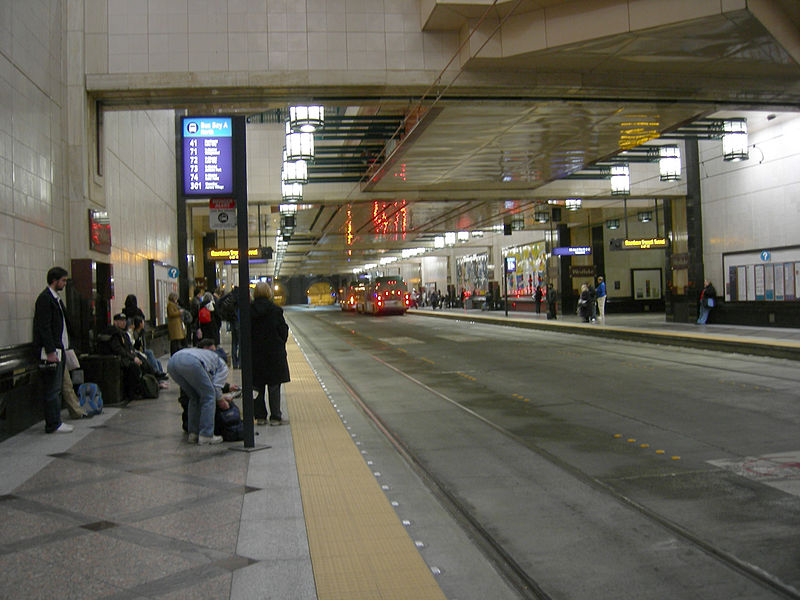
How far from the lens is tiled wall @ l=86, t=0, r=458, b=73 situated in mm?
12508

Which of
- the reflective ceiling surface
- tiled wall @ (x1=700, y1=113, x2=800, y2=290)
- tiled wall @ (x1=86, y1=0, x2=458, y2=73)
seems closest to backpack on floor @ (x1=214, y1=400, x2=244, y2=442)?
tiled wall @ (x1=86, y1=0, x2=458, y2=73)

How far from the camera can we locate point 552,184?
28.1m

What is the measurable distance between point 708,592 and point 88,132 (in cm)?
1142

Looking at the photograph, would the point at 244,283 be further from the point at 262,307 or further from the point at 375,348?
the point at 375,348

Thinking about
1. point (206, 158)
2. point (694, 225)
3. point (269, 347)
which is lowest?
point (269, 347)

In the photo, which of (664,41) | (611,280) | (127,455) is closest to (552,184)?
(611,280)

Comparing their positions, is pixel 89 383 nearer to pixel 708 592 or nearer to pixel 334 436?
pixel 334 436

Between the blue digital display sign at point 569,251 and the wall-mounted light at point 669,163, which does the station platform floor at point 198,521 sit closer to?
the wall-mounted light at point 669,163

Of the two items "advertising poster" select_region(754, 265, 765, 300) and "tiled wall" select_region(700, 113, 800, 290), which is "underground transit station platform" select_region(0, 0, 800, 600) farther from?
"advertising poster" select_region(754, 265, 765, 300)

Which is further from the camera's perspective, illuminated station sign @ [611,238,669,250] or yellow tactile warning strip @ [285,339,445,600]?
illuminated station sign @ [611,238,669,250]

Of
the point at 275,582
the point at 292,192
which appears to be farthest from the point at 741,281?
the point at 275,582

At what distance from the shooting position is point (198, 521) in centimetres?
497

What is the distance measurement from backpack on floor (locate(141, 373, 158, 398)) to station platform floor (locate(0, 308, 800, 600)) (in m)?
2.92

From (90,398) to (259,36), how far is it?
701 centimetres
